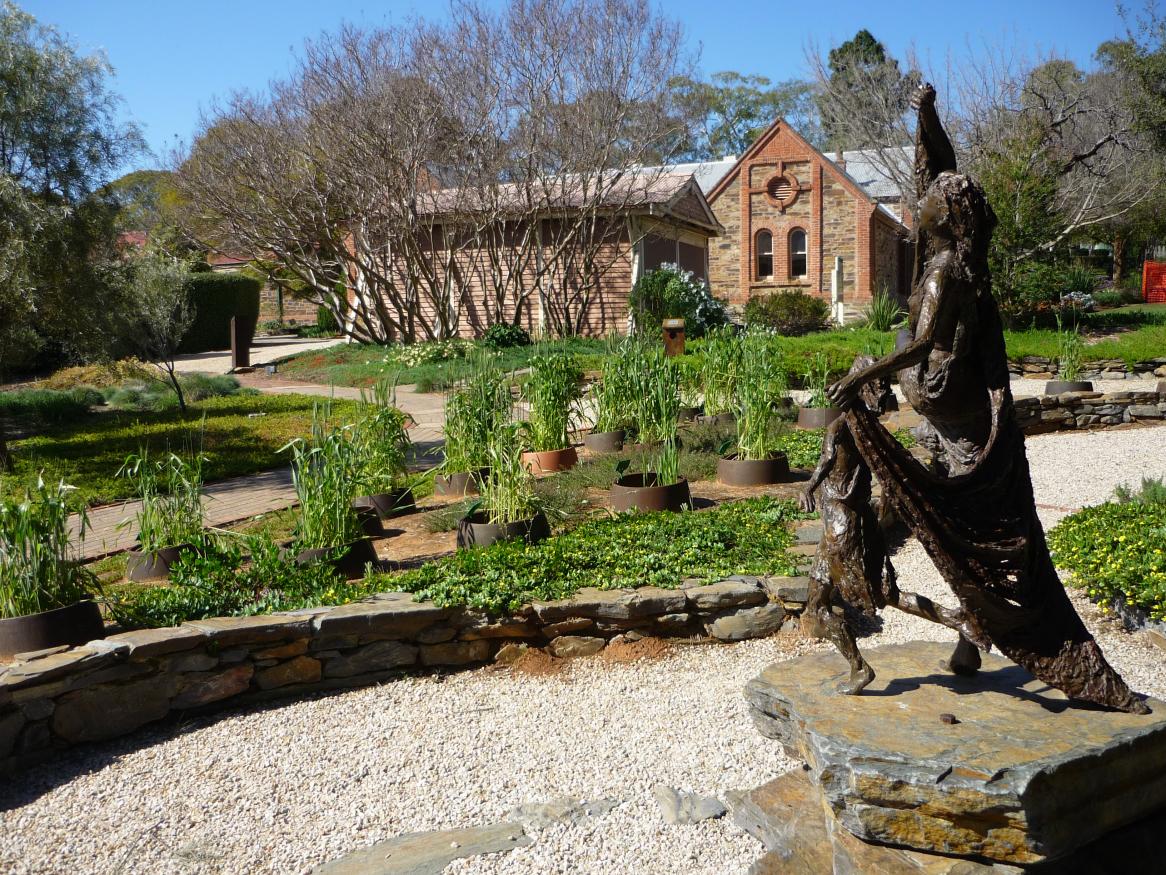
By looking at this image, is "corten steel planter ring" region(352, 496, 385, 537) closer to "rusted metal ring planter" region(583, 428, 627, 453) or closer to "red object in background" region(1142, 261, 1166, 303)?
"rusted metal ring planter" region(583, 428, 627, 453)

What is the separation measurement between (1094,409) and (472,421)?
8.25 metres

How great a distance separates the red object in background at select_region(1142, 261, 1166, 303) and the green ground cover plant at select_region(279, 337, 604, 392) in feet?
81.6

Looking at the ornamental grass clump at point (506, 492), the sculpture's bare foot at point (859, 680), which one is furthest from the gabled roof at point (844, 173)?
the sculpture's bare foot at point (859, 680)

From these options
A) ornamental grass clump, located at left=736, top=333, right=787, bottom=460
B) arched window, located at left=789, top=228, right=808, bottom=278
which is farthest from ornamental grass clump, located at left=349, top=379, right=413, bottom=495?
arched window, located at left=789, top=228, right=808, bottom=278

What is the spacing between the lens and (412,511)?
746cm

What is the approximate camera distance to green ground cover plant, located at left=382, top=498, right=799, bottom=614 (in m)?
5.06

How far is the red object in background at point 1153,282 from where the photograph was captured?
35250 mm

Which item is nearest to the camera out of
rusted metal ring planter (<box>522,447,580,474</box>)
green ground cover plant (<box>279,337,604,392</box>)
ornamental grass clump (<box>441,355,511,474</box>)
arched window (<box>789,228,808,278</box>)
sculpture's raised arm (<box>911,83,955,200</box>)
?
sculpture's raised arm (<box>911,83,955,200</box>)

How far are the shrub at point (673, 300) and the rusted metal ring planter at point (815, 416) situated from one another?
11410 millimetres

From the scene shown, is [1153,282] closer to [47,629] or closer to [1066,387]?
[1066,387]

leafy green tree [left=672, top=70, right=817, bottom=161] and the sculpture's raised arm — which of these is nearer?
the sculpture's raised arm

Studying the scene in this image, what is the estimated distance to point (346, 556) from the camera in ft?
18.4

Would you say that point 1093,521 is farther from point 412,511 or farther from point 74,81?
point 74,81

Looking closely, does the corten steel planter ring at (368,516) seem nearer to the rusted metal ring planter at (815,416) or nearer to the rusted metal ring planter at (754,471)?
the rusted metal ring planter at (754,471)
